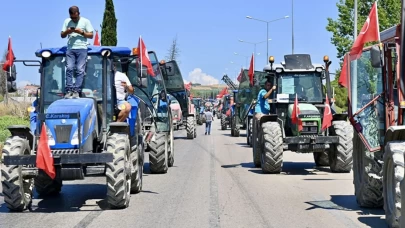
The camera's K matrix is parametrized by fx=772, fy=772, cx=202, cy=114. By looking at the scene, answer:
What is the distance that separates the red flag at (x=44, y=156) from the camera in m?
11.1

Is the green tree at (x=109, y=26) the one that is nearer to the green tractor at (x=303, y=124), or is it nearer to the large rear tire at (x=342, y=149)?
the green tractor at (x=303, y=124)

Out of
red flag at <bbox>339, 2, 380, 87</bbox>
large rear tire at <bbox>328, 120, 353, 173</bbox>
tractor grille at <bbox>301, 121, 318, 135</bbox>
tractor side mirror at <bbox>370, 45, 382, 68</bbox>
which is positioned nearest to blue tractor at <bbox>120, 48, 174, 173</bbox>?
tractor grille at <bbox>301, 121, 318, 135</bbox>

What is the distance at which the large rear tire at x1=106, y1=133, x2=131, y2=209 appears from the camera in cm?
1152

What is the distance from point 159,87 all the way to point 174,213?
785 centimetres

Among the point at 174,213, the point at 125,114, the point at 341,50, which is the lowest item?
the point at 174,213

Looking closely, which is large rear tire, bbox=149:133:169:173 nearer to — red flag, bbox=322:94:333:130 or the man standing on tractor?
red flag, bbox=322:94:333:130

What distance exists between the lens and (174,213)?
11.5 metres

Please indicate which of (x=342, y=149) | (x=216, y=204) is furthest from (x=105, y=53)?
(x=342, y=149)

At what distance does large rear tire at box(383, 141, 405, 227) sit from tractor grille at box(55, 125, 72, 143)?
4664 mm

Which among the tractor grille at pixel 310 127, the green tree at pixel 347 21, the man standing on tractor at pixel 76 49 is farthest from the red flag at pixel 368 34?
the green tree at pixel 347 21

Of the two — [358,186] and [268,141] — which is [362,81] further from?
[268,141]

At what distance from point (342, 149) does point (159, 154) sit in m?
4.09

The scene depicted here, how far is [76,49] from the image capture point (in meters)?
12.7

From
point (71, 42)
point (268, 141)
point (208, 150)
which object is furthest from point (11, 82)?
point (208, 150)
